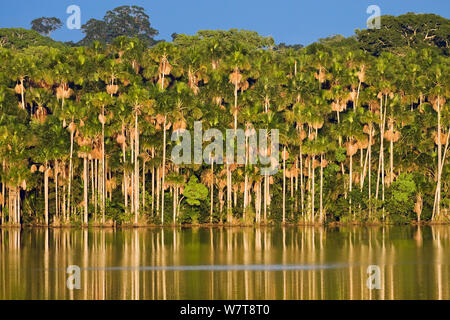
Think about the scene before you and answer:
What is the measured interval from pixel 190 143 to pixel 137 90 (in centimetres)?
623

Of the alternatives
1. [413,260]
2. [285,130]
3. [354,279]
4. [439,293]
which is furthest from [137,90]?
[439,293]

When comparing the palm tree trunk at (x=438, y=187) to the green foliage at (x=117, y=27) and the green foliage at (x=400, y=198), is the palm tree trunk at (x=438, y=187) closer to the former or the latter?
the green foliage at (x=400, y=198)

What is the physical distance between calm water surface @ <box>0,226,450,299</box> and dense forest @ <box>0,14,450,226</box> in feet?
15.7

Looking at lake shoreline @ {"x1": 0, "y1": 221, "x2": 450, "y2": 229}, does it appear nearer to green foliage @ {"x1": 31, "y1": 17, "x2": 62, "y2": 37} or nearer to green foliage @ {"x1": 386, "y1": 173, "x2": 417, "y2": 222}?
green foliage @ {"x1": 386, "y1": 173, "x2": 417, "y2": 222}

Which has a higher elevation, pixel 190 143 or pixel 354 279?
pixel 190 143

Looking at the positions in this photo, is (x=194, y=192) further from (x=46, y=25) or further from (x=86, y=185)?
(x=46, y=25)

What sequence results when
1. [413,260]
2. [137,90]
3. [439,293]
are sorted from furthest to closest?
[137,90] → [413,260] → [439,293]

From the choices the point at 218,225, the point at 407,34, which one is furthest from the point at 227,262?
the point at 407,34

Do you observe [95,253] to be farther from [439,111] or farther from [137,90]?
[439,111]

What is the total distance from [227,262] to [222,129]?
29881 mm

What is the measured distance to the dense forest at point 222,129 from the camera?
266 ft

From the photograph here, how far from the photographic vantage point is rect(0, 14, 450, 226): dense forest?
80.9 m

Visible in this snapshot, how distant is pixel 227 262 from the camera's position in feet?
179
